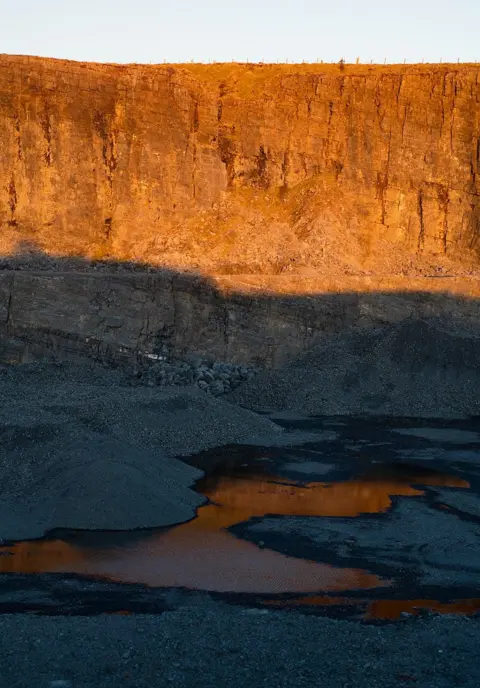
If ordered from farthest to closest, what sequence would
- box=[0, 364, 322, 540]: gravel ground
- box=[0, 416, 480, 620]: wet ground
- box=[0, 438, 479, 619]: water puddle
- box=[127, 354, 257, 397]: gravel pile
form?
box=[127, 354, 257, 397]: gravel pile → box=[0, 364, 322, 540]: gravel ground → box=[0, 438, 479, 619]: water puddle → box=[0, 416, 480, 620]: wet ground

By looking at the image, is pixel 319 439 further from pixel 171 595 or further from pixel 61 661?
pixel 61 661

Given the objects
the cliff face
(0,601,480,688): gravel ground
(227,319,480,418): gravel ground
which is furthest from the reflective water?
the cliff face

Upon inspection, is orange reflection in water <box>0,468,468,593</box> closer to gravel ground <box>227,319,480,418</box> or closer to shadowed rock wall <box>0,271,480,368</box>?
Result: gravel ground <box>227,319,480,418</box>

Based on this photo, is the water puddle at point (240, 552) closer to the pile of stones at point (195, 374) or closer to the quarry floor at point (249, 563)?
the quarry floor at point (249, 563)

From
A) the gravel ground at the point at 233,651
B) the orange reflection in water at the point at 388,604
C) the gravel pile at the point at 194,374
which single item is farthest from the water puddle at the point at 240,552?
the gravel pile at the point at 194,374

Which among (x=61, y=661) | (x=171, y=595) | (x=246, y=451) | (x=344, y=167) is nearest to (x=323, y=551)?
(x=171, y=595)

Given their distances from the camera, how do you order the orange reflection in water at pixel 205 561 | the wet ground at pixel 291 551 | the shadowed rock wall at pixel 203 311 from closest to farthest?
the wet ground at pixel 291 551, the orange reflection in water at pixel 205 561, the shadowed rock wall at pixel 203 311

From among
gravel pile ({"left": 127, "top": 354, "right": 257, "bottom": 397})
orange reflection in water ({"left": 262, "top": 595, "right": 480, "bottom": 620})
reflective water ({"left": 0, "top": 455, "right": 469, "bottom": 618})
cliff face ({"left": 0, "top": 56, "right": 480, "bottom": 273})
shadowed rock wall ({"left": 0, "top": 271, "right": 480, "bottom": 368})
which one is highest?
cliff face ({"left": 0, "top": 56, "right": 480, "bottom": 273})
